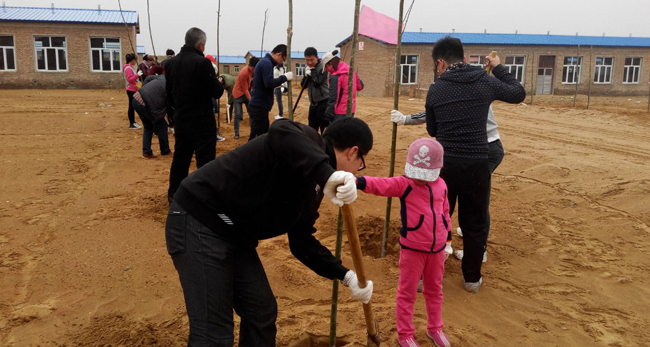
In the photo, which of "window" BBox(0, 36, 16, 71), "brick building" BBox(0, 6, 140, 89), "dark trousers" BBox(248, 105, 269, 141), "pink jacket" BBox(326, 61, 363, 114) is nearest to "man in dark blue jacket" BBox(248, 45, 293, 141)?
"dark trousers" BBox(248, 105, 269, 141)

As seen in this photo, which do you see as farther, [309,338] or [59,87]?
[59,87]

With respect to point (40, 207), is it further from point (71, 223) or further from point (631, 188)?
point (631, 188)

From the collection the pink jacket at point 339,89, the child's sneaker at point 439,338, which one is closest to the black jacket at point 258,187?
the child's sneaker at point 439,338

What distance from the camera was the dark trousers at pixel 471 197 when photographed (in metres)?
3.35

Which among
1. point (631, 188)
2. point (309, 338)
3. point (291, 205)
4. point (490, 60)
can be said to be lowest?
point (309, 338)

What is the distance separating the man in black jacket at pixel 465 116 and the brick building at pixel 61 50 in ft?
75.7

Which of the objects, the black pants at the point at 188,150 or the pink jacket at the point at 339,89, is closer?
the black pants at the point at 188,150

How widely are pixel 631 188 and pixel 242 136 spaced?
7517mm

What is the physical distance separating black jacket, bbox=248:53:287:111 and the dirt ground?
178 centimetres

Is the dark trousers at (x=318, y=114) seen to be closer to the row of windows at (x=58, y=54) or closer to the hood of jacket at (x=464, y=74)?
the hood of jacket at (x=464, y=74)

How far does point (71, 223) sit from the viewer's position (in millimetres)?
4820

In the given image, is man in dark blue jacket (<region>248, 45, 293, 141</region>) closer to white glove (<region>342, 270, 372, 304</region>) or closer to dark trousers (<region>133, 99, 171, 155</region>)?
dark trousers (<region>133, 99, 171, 155</region>)

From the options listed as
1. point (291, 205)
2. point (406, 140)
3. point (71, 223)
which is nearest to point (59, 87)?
point (406, 140)

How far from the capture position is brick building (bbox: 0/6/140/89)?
75.5ft
